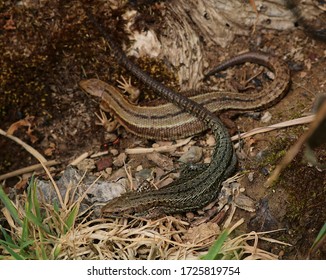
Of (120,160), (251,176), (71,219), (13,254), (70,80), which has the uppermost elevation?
(70,80)

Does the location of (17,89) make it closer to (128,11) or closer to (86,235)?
(128,11)

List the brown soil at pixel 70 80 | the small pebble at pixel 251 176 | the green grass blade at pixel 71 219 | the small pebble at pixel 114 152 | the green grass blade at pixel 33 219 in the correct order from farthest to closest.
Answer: the small pebble at pixel 114 152 < the brown soil at pixel 70 80 < the small pebble at pixel 251 176 < the green grass blade at pixel 71 219 < the green grass blade at pixel 33 219

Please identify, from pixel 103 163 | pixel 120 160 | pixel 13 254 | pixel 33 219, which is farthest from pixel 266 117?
pixel 13 254

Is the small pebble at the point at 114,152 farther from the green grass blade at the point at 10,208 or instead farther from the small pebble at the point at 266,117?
the small pebble at the point at 266,117

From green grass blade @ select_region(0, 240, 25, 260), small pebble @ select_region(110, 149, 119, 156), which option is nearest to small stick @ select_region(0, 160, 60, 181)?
small pebble @ select_region(110, 149, 119, 156)

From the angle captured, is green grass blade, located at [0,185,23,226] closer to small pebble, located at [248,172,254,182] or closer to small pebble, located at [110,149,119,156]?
small pebble, located at [110,149,119,156]

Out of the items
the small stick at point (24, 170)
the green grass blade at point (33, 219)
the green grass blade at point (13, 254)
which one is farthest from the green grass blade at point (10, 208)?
the small stick at point (24, 170)

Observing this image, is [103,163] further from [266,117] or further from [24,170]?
[266,117]

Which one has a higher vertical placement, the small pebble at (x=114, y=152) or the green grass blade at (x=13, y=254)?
the green grass blade at (x=13, y=254)

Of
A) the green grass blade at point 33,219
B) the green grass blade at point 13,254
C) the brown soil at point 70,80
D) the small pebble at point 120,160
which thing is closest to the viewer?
the green grass blade at point 13,254
